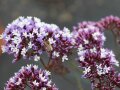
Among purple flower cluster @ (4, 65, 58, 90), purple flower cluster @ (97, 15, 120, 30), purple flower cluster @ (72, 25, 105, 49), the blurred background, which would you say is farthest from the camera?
the blurred background

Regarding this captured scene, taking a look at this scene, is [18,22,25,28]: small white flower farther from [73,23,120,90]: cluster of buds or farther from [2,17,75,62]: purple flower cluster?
[73,23,120,90]: cluster of buds

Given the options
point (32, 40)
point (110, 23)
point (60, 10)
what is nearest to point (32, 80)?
point (32, 40)

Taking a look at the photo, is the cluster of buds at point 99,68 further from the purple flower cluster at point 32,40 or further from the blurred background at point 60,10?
the blurred background at point 60,10

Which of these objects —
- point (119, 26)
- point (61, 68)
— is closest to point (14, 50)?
point (61, 68)

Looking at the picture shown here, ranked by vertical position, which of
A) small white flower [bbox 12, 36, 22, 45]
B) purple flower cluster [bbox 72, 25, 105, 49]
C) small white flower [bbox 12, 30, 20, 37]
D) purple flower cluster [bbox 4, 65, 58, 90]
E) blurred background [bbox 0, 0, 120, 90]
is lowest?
purple flower cluster [bbox 4, 65, 58, 90]

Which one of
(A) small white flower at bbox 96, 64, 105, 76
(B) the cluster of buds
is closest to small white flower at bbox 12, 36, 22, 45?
(B) the cluster of buds

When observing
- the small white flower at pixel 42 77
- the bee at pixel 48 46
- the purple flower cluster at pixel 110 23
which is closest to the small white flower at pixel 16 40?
the bee at pixel 48 46

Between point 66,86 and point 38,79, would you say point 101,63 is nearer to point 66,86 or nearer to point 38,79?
point 38,79
